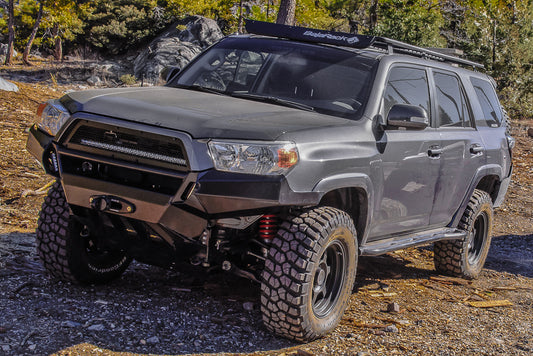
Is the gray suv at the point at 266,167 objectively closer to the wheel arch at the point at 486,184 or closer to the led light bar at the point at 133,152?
the led light bar at the point at 133,152

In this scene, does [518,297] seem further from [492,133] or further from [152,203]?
[152,203]

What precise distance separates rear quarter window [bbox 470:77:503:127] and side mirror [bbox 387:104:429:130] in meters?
2.05

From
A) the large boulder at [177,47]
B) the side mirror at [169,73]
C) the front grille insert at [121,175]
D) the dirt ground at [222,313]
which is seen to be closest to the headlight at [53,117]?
the front grille insert at [121,175]

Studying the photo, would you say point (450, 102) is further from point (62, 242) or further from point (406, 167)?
point (62, 242)

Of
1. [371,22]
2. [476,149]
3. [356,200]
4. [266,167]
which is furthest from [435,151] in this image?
[371,22]

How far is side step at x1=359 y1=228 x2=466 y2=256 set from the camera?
4907 mm

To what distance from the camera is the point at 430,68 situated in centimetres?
587

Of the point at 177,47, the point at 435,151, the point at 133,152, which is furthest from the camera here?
the point at 177,47

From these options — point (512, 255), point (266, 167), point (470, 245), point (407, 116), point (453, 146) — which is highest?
point (407, 116)

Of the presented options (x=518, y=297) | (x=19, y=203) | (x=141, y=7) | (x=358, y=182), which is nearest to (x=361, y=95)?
(x=358, y=182)

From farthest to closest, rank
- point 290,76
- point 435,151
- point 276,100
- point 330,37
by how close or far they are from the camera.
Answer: point 435,151
point 330,37
point 290,76
point 276,100

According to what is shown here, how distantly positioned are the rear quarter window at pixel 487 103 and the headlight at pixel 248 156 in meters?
3.50

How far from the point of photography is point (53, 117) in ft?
14.1

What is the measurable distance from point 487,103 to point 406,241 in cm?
246
